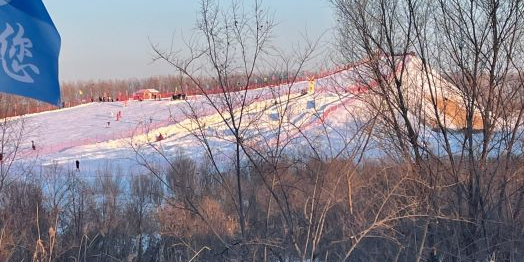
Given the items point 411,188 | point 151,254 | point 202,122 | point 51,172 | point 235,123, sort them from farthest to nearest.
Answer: point 51,172, point 151,254, point 411,188, point 202,122, point 235,123

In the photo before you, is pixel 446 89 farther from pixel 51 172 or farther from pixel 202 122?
pixel 51 172

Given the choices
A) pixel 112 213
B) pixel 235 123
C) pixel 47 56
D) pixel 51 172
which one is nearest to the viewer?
pixel 47 56

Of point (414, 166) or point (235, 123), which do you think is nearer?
point (235, 123)

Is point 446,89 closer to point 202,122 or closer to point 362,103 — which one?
point 362,103

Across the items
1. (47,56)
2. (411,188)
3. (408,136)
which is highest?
(47,56)

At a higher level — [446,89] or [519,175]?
[446,89]

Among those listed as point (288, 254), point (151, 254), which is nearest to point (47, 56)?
point (288, 254)
